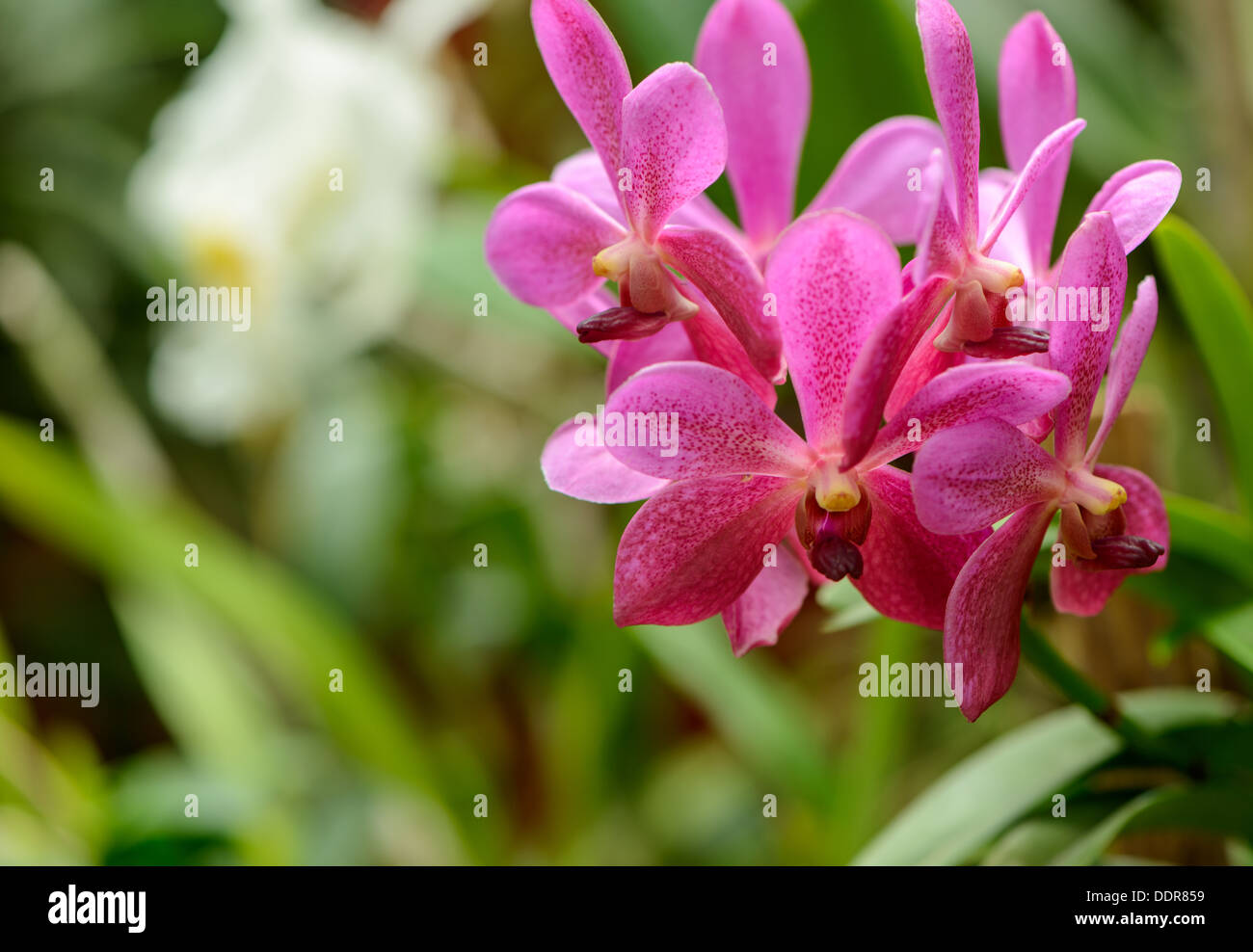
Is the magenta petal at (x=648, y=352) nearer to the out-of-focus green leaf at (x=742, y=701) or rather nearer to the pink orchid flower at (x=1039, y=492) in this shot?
the pink orchid flower at (x=1039, y=492)

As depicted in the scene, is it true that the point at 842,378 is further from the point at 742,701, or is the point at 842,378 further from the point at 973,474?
the point at 742,701

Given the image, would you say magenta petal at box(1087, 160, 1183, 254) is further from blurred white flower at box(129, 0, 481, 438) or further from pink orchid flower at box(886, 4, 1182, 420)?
blurred white flower at box(129, 0, 481, 438)

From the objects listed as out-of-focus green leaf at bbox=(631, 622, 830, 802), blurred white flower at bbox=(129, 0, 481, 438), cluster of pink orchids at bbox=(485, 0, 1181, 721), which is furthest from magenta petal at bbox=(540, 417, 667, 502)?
blurred white flower at bbox=(129, 0, 481, 438)

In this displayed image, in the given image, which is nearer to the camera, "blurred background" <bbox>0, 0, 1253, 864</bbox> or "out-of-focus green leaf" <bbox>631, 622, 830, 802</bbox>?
"blurred background" <bbox>0, 0, 1253, 864</bbox>

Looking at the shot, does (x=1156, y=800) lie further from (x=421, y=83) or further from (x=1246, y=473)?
(x=421, y=83)

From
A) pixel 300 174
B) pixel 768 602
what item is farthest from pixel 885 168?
pixel 300 174

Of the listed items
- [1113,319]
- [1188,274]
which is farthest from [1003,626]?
[1188,274]
